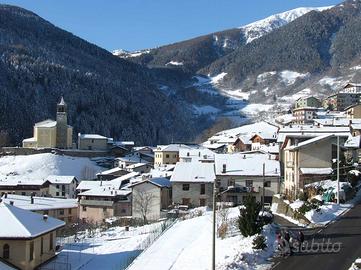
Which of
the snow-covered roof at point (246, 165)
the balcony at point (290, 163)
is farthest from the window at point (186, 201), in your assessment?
the balcony at point (290, 163)

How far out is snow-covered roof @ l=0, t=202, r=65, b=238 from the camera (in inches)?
1187

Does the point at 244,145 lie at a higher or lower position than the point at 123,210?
higher

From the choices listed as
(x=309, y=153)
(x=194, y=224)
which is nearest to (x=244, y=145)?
(x=309, y=153)

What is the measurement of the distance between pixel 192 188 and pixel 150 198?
602cm

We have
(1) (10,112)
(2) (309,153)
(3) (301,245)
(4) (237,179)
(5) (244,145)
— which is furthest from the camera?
(1) (10,112)

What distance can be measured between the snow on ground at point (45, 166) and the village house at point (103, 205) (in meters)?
39.6

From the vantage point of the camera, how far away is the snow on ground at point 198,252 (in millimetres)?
25156

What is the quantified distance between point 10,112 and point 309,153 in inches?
6602

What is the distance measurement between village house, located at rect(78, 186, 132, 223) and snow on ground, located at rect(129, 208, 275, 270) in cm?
3525

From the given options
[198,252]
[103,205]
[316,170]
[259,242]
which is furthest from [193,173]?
[259,242]

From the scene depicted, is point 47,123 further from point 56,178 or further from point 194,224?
point 194,224

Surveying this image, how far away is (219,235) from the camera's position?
30.7m

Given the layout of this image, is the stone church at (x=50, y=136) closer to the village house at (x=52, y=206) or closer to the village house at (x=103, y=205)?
the village house at (x=52, y=206)

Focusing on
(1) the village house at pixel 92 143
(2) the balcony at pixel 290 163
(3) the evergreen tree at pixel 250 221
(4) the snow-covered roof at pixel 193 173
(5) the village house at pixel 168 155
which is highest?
(1) the village house at pixel 92 143
